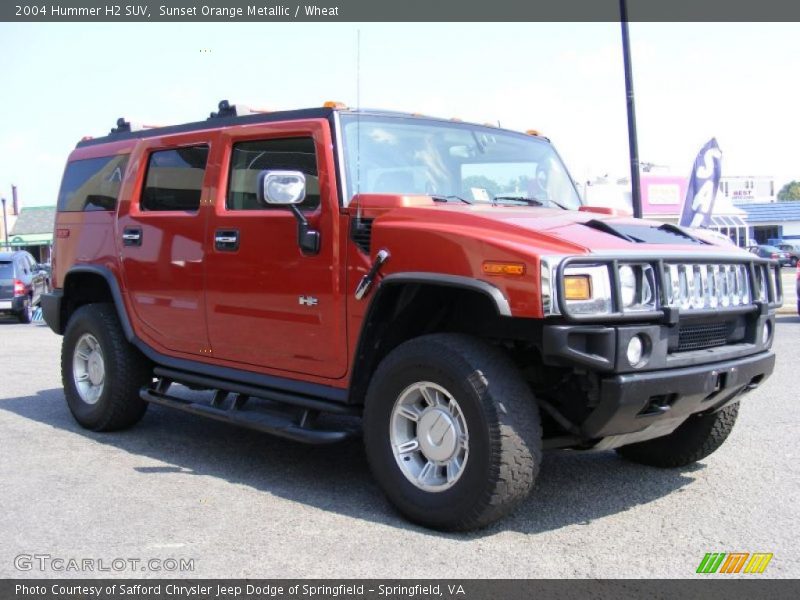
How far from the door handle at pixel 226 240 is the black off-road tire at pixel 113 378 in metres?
1.46

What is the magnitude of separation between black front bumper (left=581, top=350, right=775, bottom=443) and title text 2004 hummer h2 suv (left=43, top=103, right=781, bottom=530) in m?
0.01

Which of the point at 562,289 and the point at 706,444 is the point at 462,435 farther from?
the point at 706,444

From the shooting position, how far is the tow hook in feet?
14.0

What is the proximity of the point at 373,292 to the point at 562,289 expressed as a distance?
1088 millimetres

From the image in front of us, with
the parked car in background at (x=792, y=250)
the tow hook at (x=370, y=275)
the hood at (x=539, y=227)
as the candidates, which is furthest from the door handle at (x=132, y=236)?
the parked car in background at (x=792, y=250)

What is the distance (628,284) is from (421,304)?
107 centimetres

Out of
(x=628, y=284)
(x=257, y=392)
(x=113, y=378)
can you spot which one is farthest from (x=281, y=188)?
(x=113, y=378)

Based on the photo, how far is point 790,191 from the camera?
134000 mm

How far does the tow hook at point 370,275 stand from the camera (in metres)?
4.27

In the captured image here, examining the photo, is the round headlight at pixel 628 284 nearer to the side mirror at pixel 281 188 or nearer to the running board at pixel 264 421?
the running board at pixel 264 421

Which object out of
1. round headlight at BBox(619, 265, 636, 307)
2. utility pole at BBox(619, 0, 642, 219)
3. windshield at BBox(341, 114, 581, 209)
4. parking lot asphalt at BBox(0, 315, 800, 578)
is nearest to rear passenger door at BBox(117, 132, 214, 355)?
parking lot asphalt at BBox(0, 315, 800, 578)

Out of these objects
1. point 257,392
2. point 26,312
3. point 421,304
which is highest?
point 421,304

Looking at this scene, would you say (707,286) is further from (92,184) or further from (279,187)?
(92,184)

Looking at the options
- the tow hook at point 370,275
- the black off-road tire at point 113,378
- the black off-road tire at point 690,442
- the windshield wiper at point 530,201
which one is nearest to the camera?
the tow hook at point 370,275
